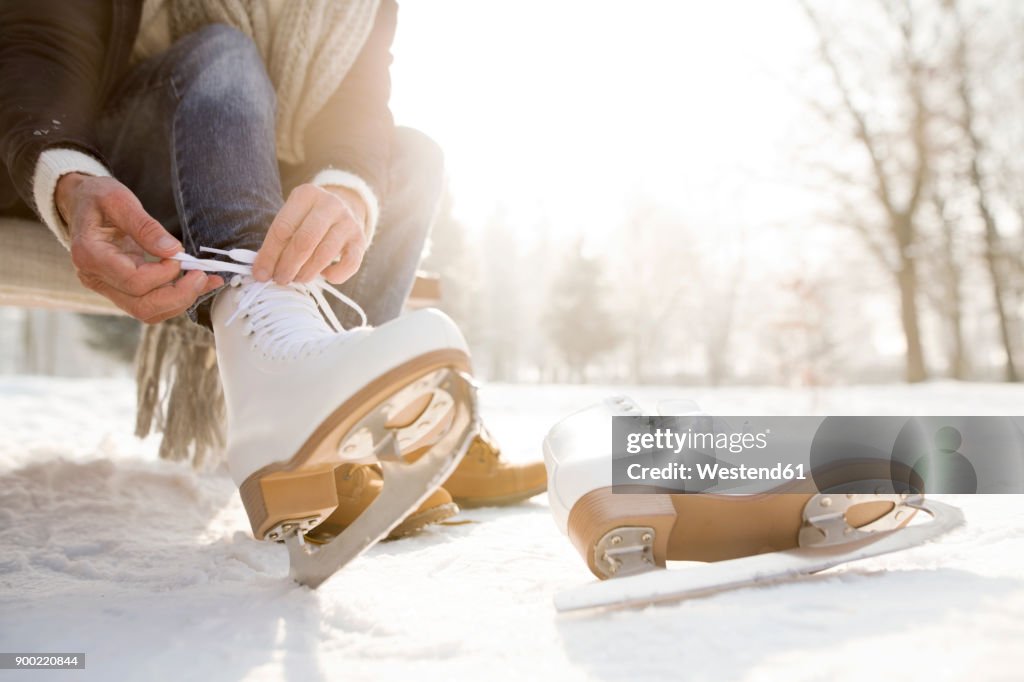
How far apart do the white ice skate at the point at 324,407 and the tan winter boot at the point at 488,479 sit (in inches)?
23.8

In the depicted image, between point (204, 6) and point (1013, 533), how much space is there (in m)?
1.53

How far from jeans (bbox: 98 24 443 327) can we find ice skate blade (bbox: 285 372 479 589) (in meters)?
0.35

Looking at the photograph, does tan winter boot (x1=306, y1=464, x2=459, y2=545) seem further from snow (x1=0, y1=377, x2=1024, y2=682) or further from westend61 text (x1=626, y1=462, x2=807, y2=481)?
westend61 text (x1=626, y1=462, x2=807, y2=481)

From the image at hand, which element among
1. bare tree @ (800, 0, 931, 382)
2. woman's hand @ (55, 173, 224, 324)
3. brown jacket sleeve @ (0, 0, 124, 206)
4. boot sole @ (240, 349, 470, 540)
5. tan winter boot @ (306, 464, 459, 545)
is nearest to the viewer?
boot sole @ (240, 349, 470, 540)

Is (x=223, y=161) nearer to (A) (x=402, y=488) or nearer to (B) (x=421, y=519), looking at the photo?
(A) (x=402, y=488)

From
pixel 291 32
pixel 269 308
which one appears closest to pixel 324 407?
pixel 269 308

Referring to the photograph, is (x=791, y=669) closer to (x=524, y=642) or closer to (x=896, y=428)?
(x=524, y=642)

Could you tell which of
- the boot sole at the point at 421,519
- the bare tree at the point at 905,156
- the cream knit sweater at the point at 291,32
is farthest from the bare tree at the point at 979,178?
the boot sole at the point at 421,519

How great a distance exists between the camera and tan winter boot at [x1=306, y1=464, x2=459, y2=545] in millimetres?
1094

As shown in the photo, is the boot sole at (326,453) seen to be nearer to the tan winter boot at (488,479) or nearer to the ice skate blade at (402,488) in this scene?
the ice skate blade at (402,488)

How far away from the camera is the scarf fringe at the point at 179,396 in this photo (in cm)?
181

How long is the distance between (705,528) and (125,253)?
794 millimetres

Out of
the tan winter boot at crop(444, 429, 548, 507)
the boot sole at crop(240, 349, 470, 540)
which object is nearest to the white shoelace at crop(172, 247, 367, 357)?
the boot sole at crop(240, 349, 470, 540)

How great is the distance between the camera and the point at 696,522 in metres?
0.82
